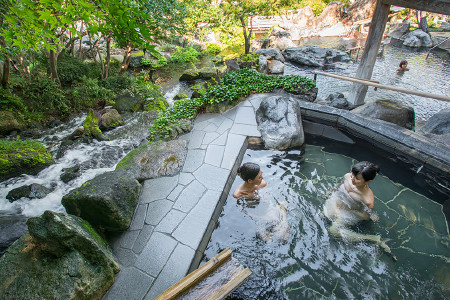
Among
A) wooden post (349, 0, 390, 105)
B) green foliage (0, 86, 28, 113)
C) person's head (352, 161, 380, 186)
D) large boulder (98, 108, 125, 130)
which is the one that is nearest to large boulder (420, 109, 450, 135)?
wooden post (349, 0, 390, 105)

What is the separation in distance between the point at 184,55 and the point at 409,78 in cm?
1220

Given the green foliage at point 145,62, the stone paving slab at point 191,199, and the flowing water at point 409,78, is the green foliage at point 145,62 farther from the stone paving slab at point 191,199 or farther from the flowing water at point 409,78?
the stone paving slab at point 191,199

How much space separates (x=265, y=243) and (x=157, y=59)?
540 inches

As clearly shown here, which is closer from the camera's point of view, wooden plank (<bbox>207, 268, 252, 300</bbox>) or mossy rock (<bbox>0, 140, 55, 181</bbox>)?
wooden plank (<bbox>207, 268, 252, 300</bbox>)

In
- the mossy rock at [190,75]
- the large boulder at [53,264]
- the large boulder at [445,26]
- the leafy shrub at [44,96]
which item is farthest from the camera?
the large boulder at [445,26]

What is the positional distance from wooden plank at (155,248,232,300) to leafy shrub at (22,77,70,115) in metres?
7.25

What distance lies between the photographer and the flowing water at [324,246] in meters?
3.14

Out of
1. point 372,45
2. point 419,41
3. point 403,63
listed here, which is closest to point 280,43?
point 403,63

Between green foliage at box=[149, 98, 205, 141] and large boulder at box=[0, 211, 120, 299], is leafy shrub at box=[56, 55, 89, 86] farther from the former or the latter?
large boulder at box=[0, 211, 120, 299]

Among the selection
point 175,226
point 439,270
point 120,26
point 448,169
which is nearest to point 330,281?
point 439,270

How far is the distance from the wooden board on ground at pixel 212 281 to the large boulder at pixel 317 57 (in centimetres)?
1391

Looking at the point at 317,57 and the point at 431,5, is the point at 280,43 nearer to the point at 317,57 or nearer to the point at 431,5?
the point at 317,57

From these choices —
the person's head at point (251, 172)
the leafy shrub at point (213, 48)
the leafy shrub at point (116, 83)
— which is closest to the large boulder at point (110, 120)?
the leafy shrub at point (116, 83)

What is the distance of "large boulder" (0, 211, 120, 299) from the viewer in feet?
8.18
